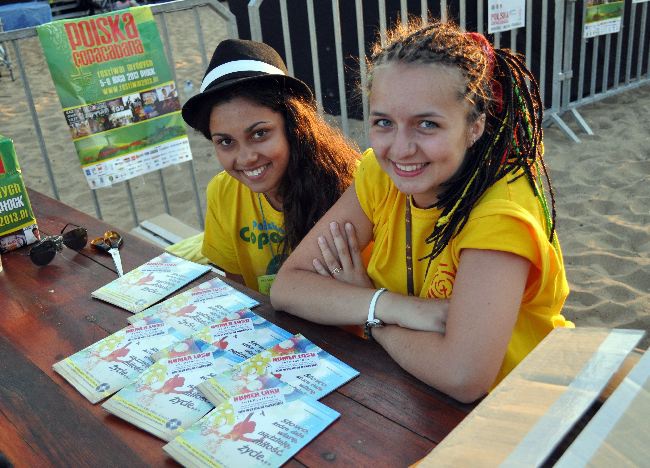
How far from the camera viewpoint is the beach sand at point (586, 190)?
10.9 feet

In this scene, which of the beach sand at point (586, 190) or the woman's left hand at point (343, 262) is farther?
the beach sand at point (586, 190)

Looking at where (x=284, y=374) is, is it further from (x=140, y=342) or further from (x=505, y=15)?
(x=505, y=15)

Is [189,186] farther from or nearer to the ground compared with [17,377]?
nearer to the ground

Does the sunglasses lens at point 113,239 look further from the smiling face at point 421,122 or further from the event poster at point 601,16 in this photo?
the event poster at point 601,16

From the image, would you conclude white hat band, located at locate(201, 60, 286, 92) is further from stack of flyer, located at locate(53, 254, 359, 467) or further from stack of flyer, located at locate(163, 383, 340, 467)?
stack of flyer, located at locate(163, 383, 340, 467)

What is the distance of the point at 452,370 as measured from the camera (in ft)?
4.52

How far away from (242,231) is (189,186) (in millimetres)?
3048

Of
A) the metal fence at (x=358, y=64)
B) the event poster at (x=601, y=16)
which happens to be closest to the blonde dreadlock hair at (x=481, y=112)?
the metal fence at (x=358, y=64)

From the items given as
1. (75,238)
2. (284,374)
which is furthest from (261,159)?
(284,374)

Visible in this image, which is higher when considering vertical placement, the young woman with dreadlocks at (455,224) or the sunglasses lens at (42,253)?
the young woman with dreadlocks at (455,224)

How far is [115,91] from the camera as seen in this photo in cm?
324

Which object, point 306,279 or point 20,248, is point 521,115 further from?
point 20,248

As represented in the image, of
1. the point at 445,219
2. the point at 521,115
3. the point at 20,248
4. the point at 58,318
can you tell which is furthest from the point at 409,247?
the point at 20,248

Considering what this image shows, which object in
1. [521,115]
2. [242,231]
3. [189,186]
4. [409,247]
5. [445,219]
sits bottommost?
[189,186]
